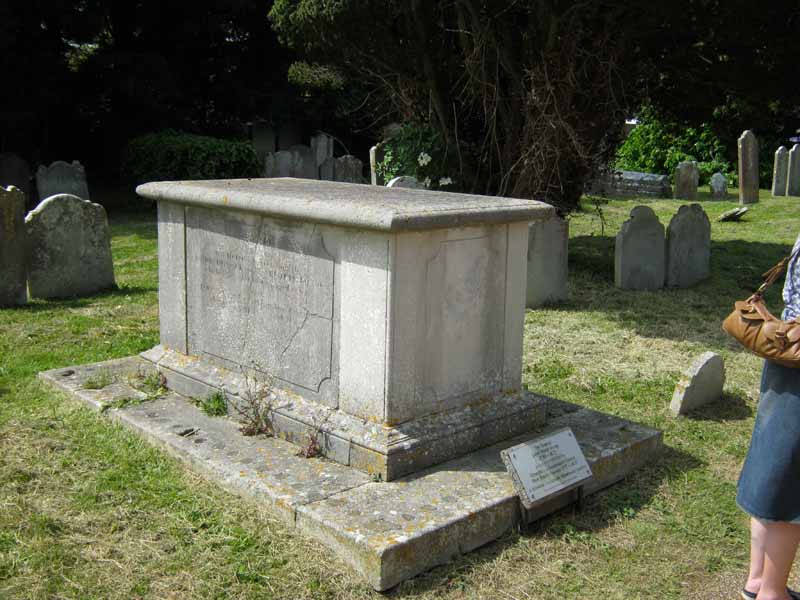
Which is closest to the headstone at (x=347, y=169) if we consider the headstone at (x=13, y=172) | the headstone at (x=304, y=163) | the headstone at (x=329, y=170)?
the headstone at (x=329, y=170)

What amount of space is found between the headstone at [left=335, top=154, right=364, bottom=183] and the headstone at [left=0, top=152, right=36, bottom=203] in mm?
5946

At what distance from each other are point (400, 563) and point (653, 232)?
6891 mm

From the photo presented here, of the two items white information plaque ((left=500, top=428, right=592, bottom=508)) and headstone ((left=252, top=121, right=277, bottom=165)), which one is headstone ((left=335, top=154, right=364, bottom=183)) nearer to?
headstone ((left=252, top=121, right=277, bottom=165))

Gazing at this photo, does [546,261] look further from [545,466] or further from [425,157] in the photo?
[545,466]

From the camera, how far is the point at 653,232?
9.56 m

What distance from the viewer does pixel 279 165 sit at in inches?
699

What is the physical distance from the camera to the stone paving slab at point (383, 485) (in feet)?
12.0

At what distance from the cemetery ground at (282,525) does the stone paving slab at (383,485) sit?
8 cm

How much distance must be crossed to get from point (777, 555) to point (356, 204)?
2.43m

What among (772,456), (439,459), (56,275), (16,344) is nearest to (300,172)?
(56,275)

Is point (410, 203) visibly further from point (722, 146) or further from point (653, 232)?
point (722, 146)

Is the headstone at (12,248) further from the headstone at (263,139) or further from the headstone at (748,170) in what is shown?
the headstone at (263,139)

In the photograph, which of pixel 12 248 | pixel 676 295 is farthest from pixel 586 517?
pixel 12 248

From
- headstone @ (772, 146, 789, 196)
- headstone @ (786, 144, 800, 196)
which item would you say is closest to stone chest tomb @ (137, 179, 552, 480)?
headstone @ (786, 144, 800, 196)
